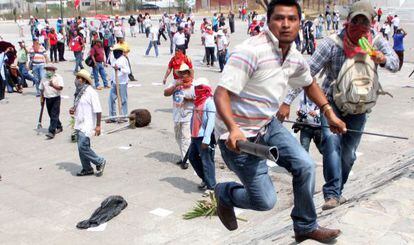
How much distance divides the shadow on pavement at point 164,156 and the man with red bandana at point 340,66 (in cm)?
439

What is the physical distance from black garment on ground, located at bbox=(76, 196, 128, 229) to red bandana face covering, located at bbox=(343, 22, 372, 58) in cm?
357

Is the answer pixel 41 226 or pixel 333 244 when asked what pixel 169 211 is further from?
pixel 333 244

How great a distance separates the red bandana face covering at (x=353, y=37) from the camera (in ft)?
15.2

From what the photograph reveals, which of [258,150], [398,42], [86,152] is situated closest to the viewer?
[258,150]

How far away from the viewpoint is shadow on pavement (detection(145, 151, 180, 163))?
30.3 ft

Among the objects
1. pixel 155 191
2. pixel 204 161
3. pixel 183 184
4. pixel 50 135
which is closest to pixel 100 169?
pixel 155 191

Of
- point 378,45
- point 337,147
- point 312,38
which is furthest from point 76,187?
point 312,38

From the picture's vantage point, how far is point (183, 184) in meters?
7.98

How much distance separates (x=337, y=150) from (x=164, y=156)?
192 inches

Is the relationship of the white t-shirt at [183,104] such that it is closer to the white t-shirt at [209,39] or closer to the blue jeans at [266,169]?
the blue jeans at [266,169]

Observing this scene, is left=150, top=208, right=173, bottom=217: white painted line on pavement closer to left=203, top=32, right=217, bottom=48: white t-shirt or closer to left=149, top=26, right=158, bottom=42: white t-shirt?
left=203, top=32, right=217, bottom=48: white t-shirt

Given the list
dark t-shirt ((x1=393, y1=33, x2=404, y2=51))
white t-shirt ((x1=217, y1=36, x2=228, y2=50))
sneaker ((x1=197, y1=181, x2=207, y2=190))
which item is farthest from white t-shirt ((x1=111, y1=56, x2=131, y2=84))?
dark t-shirt ((x1=393, y1=33, x2=404, y2=51))

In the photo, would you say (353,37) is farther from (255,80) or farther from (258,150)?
(258,150)

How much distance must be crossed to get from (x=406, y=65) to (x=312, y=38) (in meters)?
4.72
